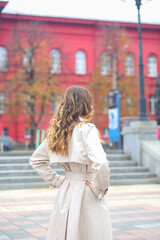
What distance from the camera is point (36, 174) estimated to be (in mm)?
13672

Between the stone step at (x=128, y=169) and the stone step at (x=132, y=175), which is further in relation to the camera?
the stone step at (x=128, y=169)

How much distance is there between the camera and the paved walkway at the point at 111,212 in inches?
264

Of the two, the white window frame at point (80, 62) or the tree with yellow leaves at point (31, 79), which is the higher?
the white window frame at point (80, 62)

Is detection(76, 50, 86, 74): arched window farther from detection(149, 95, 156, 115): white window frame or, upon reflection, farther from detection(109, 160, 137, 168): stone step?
detection(109, 160, 137, 168): stone step

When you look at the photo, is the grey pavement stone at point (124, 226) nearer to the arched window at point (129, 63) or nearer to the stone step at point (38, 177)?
the stone step at point (38, 177)

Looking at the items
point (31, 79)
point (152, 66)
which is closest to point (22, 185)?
point (31, 79)

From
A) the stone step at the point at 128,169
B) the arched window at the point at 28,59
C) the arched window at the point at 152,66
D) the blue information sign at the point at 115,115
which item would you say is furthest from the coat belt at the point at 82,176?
the arched window at the point at 152,66

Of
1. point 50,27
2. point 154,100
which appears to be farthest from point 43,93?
point 154,100

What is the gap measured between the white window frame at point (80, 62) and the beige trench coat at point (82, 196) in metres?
41.9

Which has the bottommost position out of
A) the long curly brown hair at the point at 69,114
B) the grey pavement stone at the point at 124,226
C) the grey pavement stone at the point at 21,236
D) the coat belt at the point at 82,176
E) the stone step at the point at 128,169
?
the grey pavement stone at the point at 124,226

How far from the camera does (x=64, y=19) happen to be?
144ft

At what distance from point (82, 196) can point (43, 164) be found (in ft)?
1.70

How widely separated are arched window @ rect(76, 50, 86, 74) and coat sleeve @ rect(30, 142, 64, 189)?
41691 millimetres

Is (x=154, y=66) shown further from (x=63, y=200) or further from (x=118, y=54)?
(x=63, y=200)
